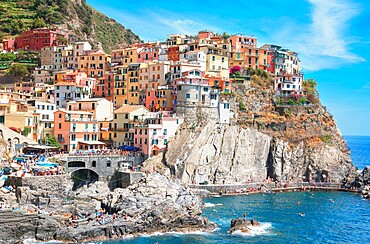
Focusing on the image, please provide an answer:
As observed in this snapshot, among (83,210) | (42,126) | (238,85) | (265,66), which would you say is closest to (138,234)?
(83,210)

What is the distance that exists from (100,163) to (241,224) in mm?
27044

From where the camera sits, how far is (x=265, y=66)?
352ft

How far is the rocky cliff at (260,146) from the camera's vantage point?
81.8 meters

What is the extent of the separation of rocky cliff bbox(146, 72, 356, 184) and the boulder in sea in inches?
856

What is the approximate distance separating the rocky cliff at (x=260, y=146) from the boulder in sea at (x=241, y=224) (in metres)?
21.8

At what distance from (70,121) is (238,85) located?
3389 centimetres

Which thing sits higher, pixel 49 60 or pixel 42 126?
pixel 49 60

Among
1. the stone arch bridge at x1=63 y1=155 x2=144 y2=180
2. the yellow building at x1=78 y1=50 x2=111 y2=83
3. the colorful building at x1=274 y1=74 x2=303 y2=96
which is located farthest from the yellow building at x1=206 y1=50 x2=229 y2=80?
the stone arch bridge at x1=63 y1=155 x2=144 y2=180

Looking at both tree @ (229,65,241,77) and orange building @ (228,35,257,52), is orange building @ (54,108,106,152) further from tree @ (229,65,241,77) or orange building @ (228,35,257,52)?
orange building @ (228,35,257,52)

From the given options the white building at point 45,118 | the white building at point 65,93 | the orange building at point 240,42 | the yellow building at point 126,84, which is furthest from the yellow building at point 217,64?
the white building at point 45,118

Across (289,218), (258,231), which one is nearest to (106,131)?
(289,218)

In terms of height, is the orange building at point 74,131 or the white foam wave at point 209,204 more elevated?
the orange building at point 74,131

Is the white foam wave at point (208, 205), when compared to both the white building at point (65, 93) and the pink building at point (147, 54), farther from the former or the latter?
the pink building at point (147, 54)

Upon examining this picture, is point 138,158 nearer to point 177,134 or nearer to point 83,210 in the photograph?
point 177,134
